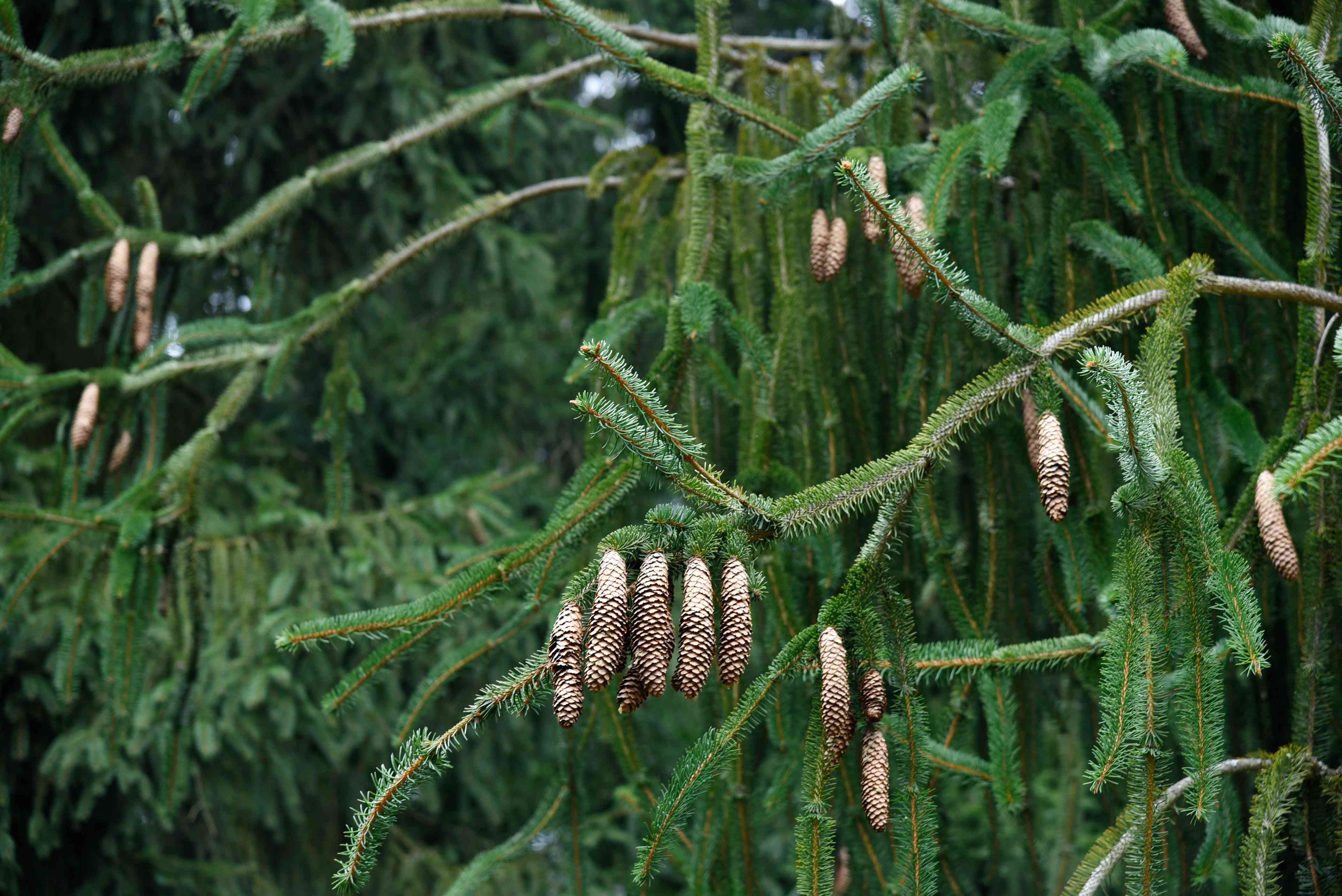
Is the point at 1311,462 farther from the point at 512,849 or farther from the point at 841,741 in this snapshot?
the point at 512,849

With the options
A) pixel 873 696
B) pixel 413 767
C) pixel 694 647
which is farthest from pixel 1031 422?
pixel 413 767

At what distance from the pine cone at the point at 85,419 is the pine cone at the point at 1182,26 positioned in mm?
2515

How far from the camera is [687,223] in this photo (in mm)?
2457

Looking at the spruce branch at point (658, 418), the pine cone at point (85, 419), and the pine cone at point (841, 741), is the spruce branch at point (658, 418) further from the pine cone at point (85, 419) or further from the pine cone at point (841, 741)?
the pine cone at point (85, 419)

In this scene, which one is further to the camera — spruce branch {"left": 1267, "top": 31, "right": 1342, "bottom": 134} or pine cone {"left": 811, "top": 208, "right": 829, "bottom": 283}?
pine cone {"left": 811, "top": 208, "right": 829, "bottom": 283}

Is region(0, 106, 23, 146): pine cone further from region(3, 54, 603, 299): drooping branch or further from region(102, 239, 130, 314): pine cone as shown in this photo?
region(102, 239, 130, 314): pine cone

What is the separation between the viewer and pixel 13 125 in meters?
2.36

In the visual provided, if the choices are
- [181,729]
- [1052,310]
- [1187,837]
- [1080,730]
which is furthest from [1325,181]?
[181,729]

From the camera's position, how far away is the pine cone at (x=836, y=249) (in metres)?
1.85

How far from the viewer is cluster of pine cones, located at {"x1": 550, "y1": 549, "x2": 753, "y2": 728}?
1.03 meters

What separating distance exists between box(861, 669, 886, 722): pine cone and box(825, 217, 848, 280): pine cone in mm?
790

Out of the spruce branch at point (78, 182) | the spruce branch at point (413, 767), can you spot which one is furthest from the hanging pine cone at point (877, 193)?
the spruce branch at point (78, 182)

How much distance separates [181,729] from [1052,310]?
92.3 inches

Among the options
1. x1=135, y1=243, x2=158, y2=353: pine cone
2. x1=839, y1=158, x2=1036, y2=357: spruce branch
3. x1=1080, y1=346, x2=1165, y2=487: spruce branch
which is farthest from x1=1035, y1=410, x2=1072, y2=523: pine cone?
x1=135, y1=243, x2=158, y2=353: pine cone
